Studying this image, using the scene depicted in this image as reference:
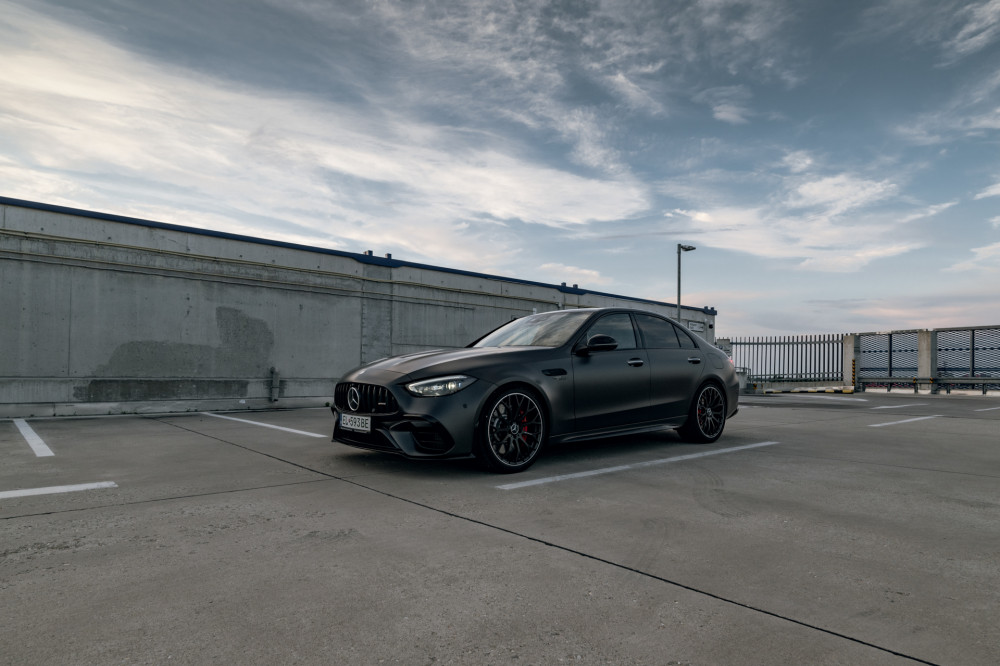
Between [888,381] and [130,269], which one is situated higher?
[130,269]

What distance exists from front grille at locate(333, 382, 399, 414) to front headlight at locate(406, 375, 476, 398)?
7.7 inches

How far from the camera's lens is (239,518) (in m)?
3.68

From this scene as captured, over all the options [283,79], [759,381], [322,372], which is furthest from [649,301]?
[283,79]

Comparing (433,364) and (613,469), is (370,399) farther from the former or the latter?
(613,469)

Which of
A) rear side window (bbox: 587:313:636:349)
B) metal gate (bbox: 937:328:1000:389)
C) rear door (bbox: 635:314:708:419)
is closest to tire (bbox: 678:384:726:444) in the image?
rear door (bbox: 635:314:708:419)

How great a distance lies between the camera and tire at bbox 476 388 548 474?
4.99 meters

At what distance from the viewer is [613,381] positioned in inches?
236

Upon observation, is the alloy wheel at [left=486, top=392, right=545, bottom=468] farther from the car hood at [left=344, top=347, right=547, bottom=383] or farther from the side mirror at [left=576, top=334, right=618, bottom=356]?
the side mirror at [left=576, top=334, right=618, bottom=356]

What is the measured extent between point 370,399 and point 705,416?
396 centimetres

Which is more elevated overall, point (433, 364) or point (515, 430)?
point (433, 364)

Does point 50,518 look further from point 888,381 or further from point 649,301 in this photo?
point 888,381

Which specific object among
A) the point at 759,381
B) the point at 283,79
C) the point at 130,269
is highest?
the point at 283,79

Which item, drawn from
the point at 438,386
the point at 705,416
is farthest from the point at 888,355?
the point at 438,386

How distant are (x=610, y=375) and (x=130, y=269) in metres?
10.3
